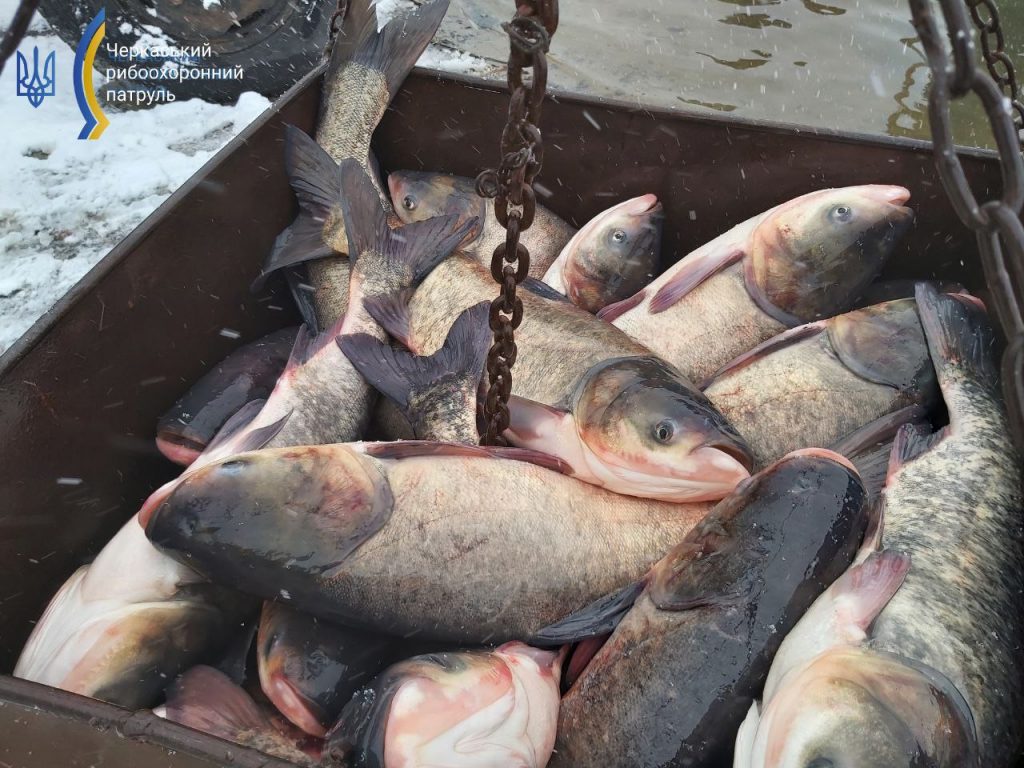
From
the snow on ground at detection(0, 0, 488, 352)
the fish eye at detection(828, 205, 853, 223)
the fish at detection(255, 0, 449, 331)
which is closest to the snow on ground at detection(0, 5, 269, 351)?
the snow on ground at detection(0, 0, 488, 352)

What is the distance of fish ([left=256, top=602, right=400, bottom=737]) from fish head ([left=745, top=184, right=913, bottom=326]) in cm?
194

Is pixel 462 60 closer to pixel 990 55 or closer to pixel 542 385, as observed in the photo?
pixel 542 385

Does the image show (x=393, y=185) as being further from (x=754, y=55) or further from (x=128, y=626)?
(x=754, y=55)

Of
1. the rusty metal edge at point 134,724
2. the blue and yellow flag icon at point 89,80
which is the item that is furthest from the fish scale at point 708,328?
the blue and yellow flag icon at point 89,80

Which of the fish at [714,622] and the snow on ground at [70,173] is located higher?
the snow on ground at [70,173]

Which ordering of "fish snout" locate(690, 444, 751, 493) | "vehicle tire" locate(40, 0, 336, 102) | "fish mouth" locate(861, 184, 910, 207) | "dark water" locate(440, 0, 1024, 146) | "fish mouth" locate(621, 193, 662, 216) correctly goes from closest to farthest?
"fish snout" locate(690, 444, 751, 493), "fish mouth" locate(861, 184, 910, 207), "fish mouth" locate(621, 193, 662, 216), "vehicle tire" locate(40, 0, 336, 102), "dark water" locate(440, 0, 1024, 146)

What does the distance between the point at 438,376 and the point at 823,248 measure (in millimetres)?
1526

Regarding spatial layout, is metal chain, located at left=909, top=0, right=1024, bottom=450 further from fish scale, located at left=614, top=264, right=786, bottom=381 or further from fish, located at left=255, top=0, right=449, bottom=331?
fish, located at left=255, top=0, right=449, bottom=331

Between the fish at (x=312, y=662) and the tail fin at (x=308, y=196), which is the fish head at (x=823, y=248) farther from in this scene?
the fish at (x=312, y=662)


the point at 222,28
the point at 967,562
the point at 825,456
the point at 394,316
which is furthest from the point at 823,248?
the point at 222,28

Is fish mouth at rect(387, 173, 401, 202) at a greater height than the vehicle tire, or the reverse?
the vehicle tire

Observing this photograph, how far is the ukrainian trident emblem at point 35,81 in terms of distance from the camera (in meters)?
5.47

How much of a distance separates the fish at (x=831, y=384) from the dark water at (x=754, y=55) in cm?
351

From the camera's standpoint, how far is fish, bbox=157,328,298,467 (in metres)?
2.77
